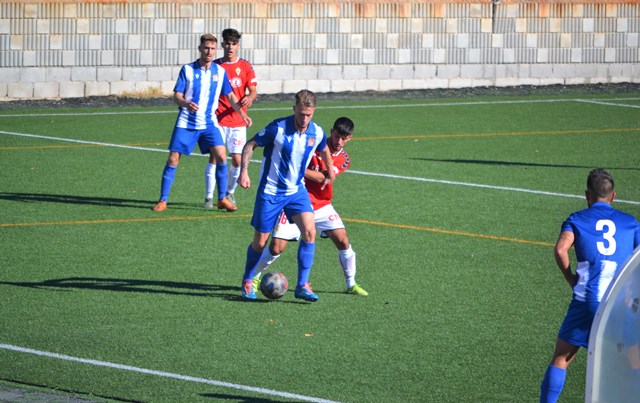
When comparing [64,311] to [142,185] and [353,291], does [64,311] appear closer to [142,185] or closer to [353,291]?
[353,291]

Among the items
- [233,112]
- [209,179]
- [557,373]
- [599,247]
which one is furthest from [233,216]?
[599,247]

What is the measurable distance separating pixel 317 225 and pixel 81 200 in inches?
212

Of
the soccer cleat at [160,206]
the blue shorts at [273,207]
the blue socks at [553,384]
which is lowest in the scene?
the blue socks at [553,384]

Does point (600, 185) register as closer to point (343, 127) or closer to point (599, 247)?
point (599, 247)

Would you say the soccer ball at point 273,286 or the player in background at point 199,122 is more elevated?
the player in background at point 199,122

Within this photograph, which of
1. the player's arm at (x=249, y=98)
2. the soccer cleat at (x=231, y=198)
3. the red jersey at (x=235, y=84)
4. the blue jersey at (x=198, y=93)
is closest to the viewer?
the blue jersey at (x=198, y=93)

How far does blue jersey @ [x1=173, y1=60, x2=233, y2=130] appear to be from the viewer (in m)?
14.6

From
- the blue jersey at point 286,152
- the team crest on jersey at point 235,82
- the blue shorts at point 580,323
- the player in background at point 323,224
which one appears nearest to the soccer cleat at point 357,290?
the player in background at point 323,224

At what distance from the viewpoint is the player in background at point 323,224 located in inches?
413

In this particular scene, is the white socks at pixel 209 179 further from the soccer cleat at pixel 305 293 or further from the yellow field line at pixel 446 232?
the soccer cleat at pixel 305 293

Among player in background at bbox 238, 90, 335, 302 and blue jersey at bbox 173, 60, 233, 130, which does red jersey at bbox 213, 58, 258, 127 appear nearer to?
blue jersey at bbox 173, 60, 233, 130

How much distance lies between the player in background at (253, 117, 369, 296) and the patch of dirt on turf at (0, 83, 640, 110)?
48.9ft

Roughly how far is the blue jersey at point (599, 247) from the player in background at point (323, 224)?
3.61m

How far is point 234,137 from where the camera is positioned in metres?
15.2
